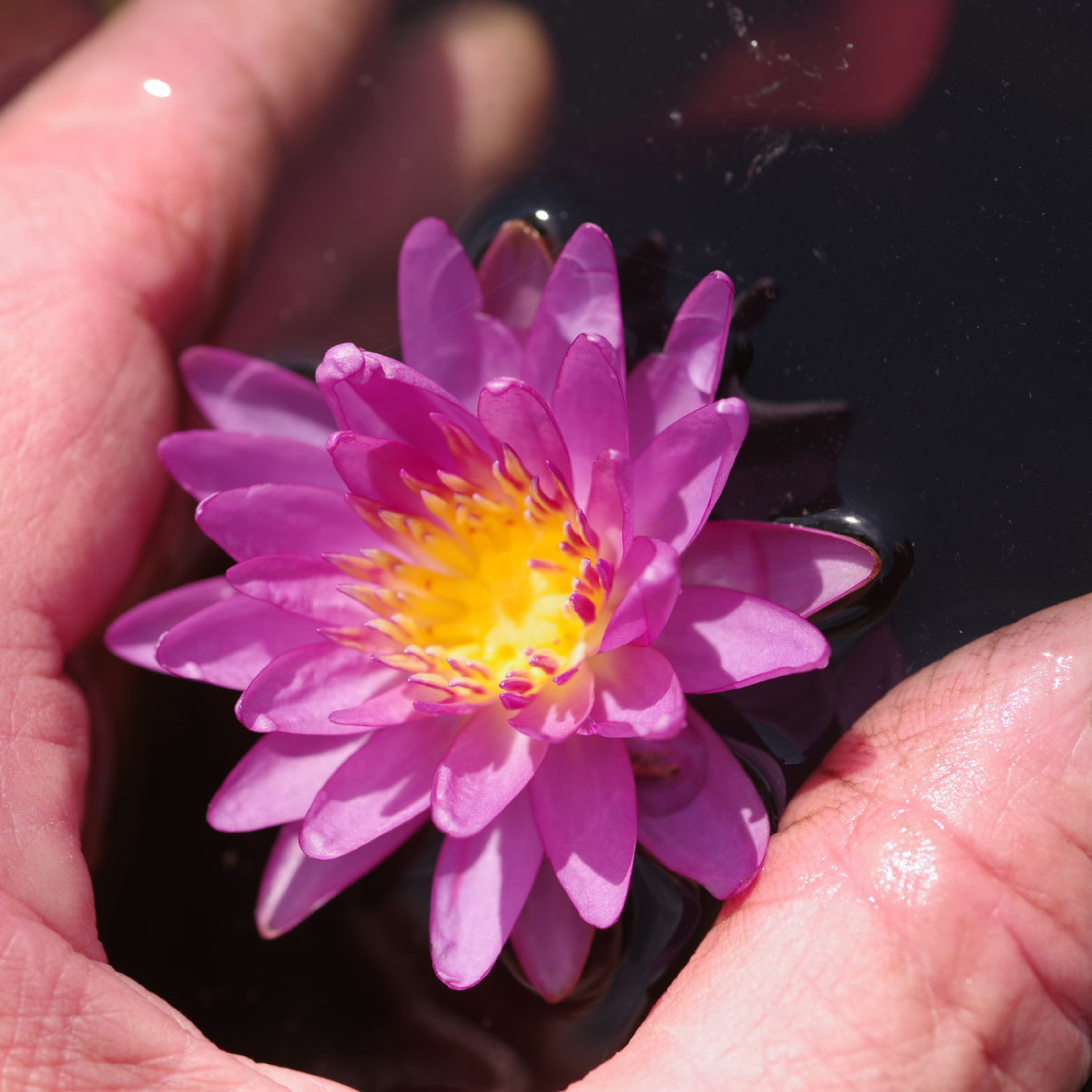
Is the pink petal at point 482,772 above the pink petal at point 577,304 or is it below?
below

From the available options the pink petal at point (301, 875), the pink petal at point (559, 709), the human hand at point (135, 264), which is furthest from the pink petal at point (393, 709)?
the human hand at point (135, 264)

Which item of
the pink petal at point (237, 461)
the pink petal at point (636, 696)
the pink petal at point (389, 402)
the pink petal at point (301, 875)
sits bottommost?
the pink petal at point (301, 875)

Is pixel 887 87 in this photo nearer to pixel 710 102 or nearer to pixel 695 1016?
pixel 710 102

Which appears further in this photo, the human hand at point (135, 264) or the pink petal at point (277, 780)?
the pink petal at point (277, 780)

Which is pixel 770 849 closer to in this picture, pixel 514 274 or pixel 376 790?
pixel 376 790

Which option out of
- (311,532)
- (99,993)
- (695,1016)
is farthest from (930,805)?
(99,993)

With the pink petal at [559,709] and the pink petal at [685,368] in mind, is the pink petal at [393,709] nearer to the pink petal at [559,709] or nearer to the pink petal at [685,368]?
the pink petal at [559,709]

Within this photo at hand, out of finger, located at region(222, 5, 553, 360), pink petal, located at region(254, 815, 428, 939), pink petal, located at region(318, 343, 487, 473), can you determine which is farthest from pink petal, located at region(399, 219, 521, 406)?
pink petal, located at region(254, 815, 428, 939)

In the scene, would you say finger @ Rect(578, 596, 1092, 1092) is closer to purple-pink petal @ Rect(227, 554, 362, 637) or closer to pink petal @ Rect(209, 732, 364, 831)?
pink petal @ Rect(209, 732, 364, 831)
